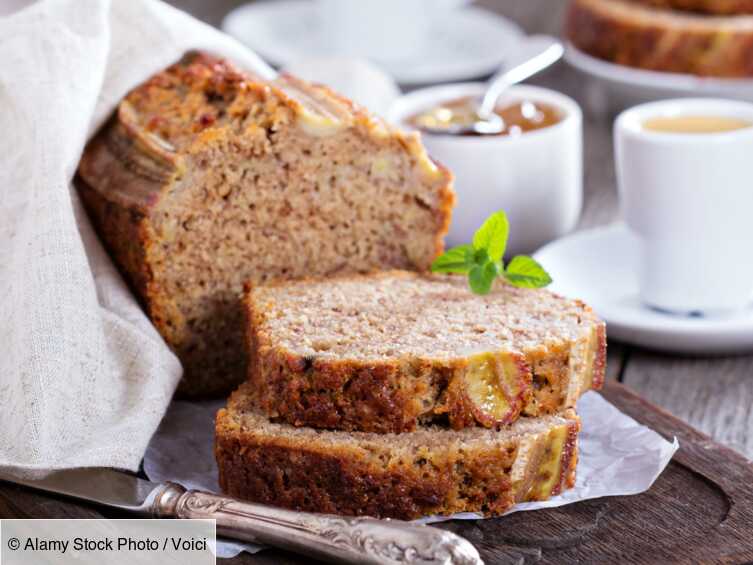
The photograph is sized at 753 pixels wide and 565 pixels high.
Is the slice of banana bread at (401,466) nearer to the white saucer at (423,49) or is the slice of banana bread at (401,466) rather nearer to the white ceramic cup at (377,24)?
the white saucer at (423,49)

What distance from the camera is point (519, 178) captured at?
14.1ft

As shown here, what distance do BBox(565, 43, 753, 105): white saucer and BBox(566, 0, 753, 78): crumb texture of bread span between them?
0.05 meters

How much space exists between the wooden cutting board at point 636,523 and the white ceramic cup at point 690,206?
90cm

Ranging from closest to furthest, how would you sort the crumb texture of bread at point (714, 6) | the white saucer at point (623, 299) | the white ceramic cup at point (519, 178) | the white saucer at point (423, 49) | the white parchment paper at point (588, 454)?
the white parchment paper at point (588, 454), the white saucer at point (623, 299), the white ceramic cup at point (519, 178), the crumb texture of bread at point (714, 6), the white saucer at point (423, 49)

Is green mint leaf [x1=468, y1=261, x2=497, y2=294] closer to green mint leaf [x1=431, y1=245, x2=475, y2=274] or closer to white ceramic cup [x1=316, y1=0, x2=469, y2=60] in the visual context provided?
green mint leaf [x1=431, y1=245, x2=475, y2=274]

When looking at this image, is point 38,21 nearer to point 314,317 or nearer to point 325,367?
point 314,317

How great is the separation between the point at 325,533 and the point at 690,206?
174 cm

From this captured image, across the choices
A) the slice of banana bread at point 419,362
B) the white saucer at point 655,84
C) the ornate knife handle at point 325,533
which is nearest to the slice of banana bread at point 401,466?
the slice of banana bread at point 419,362

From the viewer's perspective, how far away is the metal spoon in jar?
4371 millimetres

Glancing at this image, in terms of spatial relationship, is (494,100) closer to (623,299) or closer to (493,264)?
(623,299)

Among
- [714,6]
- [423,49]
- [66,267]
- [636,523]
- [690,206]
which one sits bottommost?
[423,49]

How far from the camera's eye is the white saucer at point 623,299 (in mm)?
3545

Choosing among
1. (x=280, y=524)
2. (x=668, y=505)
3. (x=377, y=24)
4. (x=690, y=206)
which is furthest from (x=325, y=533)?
(x=377, y=24)

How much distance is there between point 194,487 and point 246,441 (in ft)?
0.76
